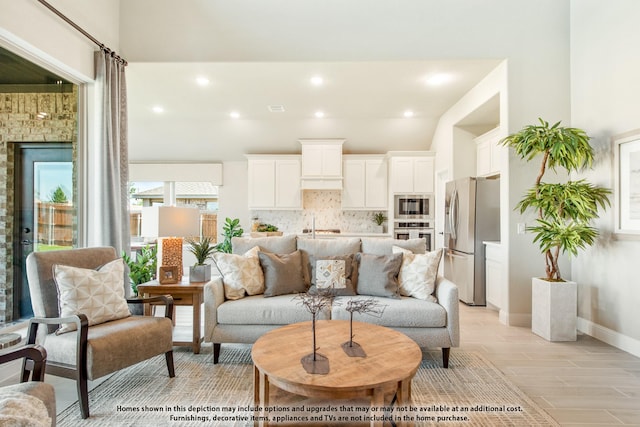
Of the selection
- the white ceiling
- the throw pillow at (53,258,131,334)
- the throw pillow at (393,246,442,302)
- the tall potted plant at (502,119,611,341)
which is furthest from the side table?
the tall potted plant at (502,119,611,341)

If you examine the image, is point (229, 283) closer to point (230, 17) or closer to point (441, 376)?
point (441, 376)

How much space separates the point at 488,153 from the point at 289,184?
3.57m

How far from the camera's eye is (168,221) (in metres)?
2.96

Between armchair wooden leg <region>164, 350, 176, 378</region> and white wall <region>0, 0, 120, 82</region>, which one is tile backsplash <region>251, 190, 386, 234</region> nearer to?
white wall <region>0, 0, 120, 82</region>

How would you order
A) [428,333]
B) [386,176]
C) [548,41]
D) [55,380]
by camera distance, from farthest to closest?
[386,176] < [548,41] < [428,333] < [55,380]

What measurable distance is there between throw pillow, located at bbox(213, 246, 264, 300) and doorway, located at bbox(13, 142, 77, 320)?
157 centimetres

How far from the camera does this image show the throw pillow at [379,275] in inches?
116

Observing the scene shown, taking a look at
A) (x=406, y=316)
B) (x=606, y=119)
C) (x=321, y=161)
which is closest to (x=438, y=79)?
(x=606, y=119)

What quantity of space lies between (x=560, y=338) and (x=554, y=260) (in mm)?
749

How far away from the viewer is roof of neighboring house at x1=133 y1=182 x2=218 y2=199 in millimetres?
7039

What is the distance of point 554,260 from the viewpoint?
10.9 feet

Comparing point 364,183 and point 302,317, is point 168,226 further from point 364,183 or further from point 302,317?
point 364,183

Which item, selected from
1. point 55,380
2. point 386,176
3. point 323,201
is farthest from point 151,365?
point 386,176

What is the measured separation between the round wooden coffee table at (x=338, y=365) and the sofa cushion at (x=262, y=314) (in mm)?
506
